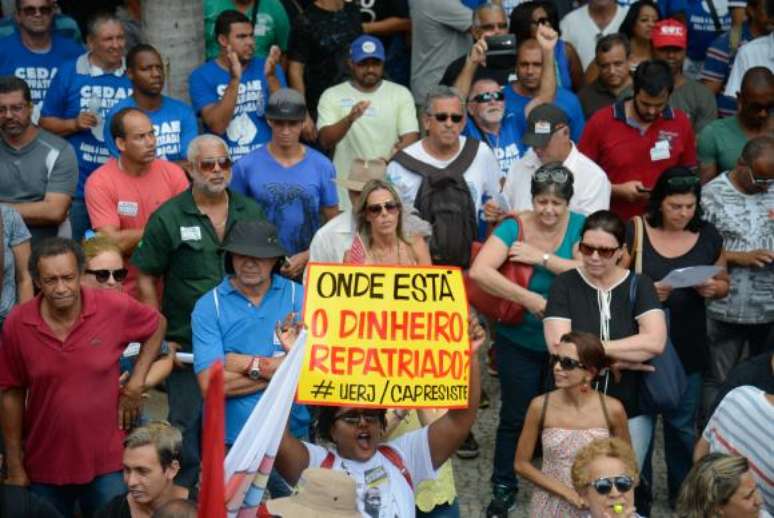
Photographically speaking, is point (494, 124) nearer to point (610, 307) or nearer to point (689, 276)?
point (689, 276)

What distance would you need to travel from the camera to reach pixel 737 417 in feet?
25.3

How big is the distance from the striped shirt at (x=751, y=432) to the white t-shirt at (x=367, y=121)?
4.37 metres

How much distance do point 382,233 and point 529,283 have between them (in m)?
0.97

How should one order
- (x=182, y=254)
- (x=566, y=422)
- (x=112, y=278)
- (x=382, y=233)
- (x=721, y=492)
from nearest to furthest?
(x=721, y=492) < (x=566, y=422) < (x=112, y=278) < (x=382, y=233) < (x=182, y=254)

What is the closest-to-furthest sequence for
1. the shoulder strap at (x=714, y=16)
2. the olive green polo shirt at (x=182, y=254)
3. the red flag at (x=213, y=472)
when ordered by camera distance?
1. the red flag at (x=213, y=472)
2. the olive green polo shirt at (x=182, y=254)
3. the shoulder strap at (x=714, y=16)

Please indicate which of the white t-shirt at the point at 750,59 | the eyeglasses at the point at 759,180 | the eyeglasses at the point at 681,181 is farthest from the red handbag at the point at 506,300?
the white t-shirt at the point at 750,59

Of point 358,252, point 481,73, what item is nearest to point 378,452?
point 358,252

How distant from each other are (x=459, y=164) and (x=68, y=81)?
278cm

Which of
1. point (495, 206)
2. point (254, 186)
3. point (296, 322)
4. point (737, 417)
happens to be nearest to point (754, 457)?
point (737, 417)

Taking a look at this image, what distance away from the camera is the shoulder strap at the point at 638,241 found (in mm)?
9617

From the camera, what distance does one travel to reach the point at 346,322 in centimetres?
775

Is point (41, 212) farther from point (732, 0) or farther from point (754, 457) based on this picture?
point (732, 0)

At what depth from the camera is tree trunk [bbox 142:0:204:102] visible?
12070 mm

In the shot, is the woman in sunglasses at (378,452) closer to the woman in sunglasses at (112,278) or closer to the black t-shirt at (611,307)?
the black t-shirt at (611,307)
